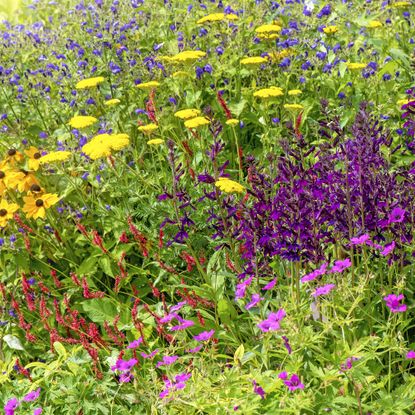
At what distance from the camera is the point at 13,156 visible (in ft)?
12.8

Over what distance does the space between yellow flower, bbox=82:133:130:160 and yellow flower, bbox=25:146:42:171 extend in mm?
570

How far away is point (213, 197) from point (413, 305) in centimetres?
83

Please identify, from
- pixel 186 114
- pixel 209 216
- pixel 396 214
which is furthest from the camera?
pixel 186 114

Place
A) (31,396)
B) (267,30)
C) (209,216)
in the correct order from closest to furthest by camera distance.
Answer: (31,396)
(209,216)
(267,30)

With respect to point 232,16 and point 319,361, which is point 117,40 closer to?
point 232,16

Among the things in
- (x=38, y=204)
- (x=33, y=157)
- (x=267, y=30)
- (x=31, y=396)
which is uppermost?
(x=267, y=30)

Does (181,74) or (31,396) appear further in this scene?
(181,74)

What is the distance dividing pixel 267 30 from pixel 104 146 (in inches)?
54.6

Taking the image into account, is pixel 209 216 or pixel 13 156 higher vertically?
pixel 13 156

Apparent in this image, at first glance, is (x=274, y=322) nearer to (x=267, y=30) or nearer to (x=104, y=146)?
(x=104, y=146)

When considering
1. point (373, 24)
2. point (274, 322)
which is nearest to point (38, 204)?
point (274, 322)

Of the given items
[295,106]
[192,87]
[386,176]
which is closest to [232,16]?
[192,87]

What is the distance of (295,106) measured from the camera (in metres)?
3.63

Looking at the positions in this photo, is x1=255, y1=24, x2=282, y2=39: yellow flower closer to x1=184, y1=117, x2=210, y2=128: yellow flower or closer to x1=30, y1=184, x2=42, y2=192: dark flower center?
x1=184, y1=117, x2=210, y2=128: yellow flower
